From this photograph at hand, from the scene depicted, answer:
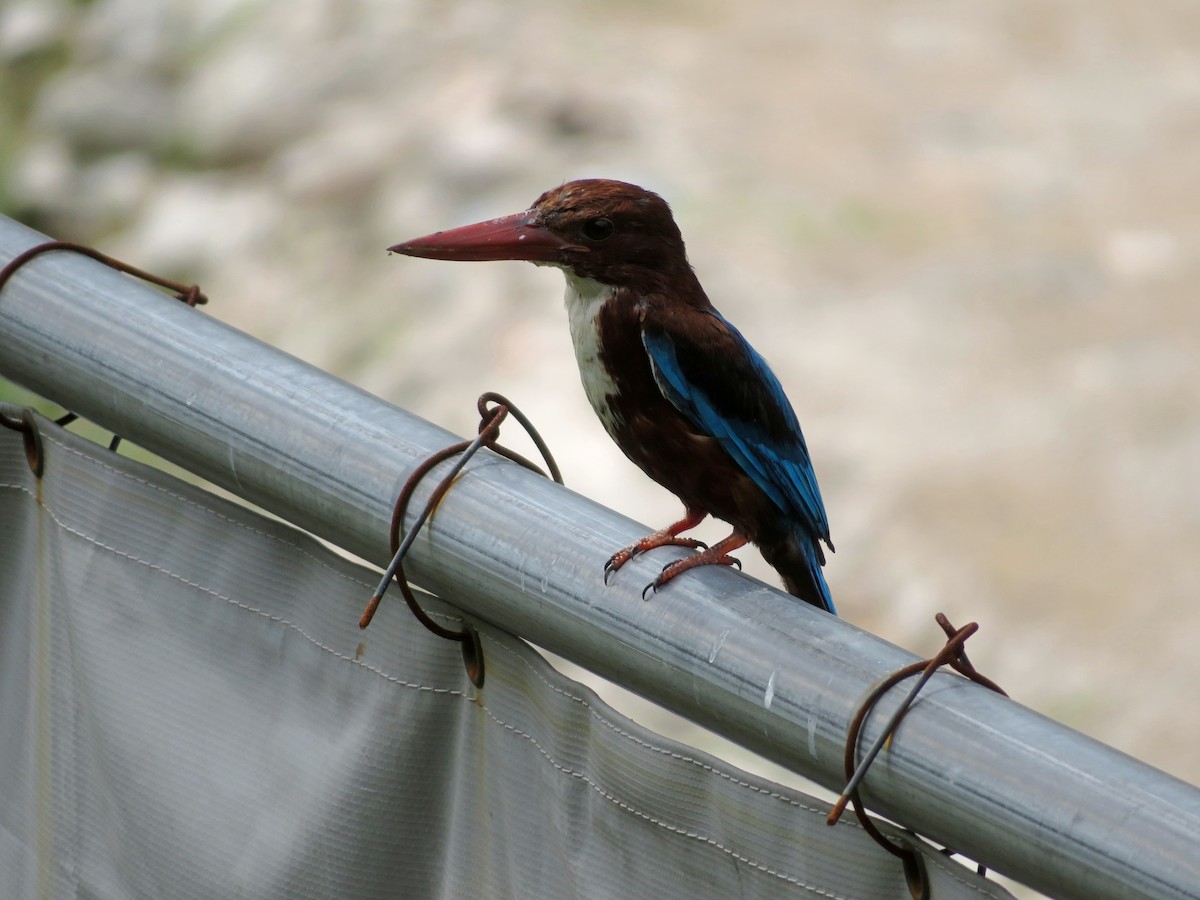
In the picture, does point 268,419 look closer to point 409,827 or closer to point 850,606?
point 409,827

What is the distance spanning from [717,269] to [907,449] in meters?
0.93

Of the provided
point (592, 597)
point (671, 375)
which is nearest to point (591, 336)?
point (671, 375)

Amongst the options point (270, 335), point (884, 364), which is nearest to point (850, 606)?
point (884, 364)

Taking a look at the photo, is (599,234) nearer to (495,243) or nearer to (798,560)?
(495,243)

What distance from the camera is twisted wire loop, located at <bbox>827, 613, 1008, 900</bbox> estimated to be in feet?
3.41

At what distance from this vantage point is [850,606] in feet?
15.8

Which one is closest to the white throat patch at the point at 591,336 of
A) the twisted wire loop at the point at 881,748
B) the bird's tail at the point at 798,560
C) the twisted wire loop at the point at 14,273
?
the bird's tail at the point at 798,560

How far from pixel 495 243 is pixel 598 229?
273 mm

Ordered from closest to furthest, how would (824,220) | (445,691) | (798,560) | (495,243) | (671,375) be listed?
(445,691) < (495,243) < (671,375) < (798,560) < (824,220)

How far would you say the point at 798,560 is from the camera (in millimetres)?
2191

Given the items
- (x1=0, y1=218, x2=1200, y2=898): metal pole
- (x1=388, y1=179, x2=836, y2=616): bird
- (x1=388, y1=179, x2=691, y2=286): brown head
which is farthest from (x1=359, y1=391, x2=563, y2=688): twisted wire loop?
(x1=388, y1=179, x2=836, y2=616): bird

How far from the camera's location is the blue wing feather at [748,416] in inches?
80.1

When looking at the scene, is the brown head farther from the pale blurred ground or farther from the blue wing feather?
Result: the pale blurred ground

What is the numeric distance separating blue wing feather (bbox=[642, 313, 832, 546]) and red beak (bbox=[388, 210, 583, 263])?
181 millimetres
